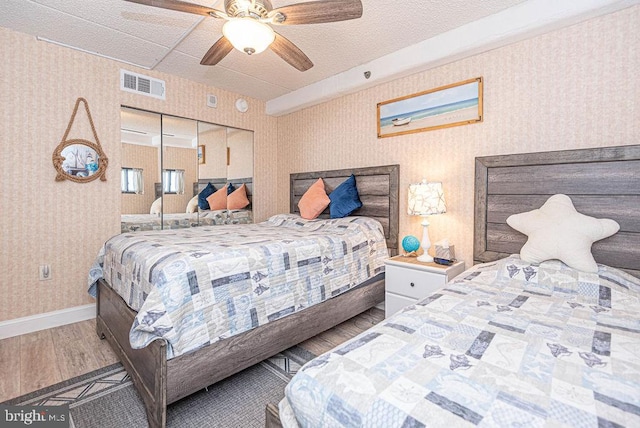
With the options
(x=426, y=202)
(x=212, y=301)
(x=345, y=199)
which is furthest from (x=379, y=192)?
(x=212, y=301)

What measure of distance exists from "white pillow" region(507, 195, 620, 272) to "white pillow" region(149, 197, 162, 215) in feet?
11.2

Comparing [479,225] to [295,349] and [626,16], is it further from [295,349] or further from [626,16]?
[295,349]

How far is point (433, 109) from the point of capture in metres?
2.81

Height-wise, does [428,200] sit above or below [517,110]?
below

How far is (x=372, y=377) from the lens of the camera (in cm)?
86

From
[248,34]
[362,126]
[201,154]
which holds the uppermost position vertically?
[248,34]

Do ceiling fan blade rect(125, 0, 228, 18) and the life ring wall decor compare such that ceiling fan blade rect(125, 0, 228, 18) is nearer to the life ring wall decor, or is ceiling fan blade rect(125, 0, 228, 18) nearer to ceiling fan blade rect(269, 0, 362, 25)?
ceiling fan blade rect(269, 0, 362, 25)

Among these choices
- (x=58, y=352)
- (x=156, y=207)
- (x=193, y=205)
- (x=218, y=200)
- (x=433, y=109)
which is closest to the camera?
(x=58, y=352)

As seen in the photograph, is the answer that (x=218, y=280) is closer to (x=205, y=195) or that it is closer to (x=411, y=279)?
(x=411, y=279)

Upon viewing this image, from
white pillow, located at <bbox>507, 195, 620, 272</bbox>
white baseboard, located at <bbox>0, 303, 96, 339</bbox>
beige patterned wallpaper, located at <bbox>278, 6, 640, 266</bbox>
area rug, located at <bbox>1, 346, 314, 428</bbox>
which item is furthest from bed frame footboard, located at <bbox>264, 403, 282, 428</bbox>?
white baseboard, located at <bbox>0, 303, 96, 339</bbox>

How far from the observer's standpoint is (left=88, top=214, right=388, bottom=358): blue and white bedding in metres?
1.51

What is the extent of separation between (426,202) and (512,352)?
1668 millimetres

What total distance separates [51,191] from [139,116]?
3.55 ft

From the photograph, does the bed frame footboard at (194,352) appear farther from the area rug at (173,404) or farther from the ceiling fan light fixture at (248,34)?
the ceiling fan light fixture at (248,34)
